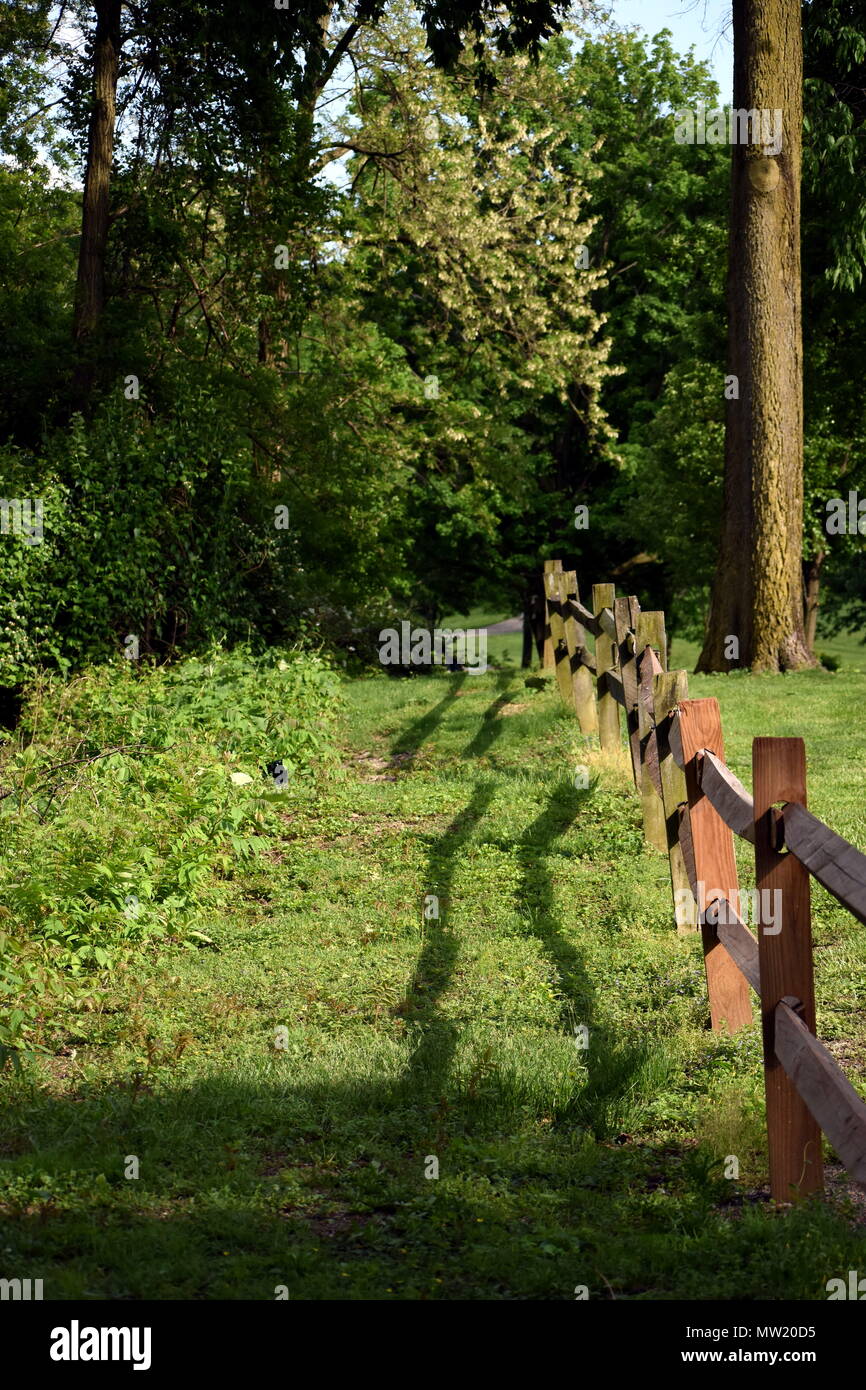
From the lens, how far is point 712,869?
6.45m

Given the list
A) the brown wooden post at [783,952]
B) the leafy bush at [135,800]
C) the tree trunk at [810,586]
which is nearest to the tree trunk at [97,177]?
the leafy bush at [135,800]

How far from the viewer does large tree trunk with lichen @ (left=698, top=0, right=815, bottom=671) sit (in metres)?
17.7

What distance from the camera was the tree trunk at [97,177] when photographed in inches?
706

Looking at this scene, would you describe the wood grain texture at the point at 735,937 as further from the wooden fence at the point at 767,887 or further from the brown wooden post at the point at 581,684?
the brown wooden post at the point at 581,684

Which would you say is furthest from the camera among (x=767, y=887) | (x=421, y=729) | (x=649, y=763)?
(x=421, y=729)

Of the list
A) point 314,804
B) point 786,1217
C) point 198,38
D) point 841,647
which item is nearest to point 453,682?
point 314,804

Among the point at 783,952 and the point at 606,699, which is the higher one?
the point at 606,699

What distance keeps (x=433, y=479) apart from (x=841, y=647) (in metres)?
49.7

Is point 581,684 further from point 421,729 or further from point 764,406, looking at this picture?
point 764,406

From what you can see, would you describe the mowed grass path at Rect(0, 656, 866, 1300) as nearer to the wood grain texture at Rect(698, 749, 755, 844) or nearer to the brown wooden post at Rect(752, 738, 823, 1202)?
the brown wooden post at Rect(752, 738, 823, 1202)

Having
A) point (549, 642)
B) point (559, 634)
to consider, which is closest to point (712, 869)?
point (559, 634)

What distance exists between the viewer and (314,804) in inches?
448

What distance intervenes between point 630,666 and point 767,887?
20.4 feet

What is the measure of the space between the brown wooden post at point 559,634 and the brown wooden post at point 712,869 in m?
7.44
